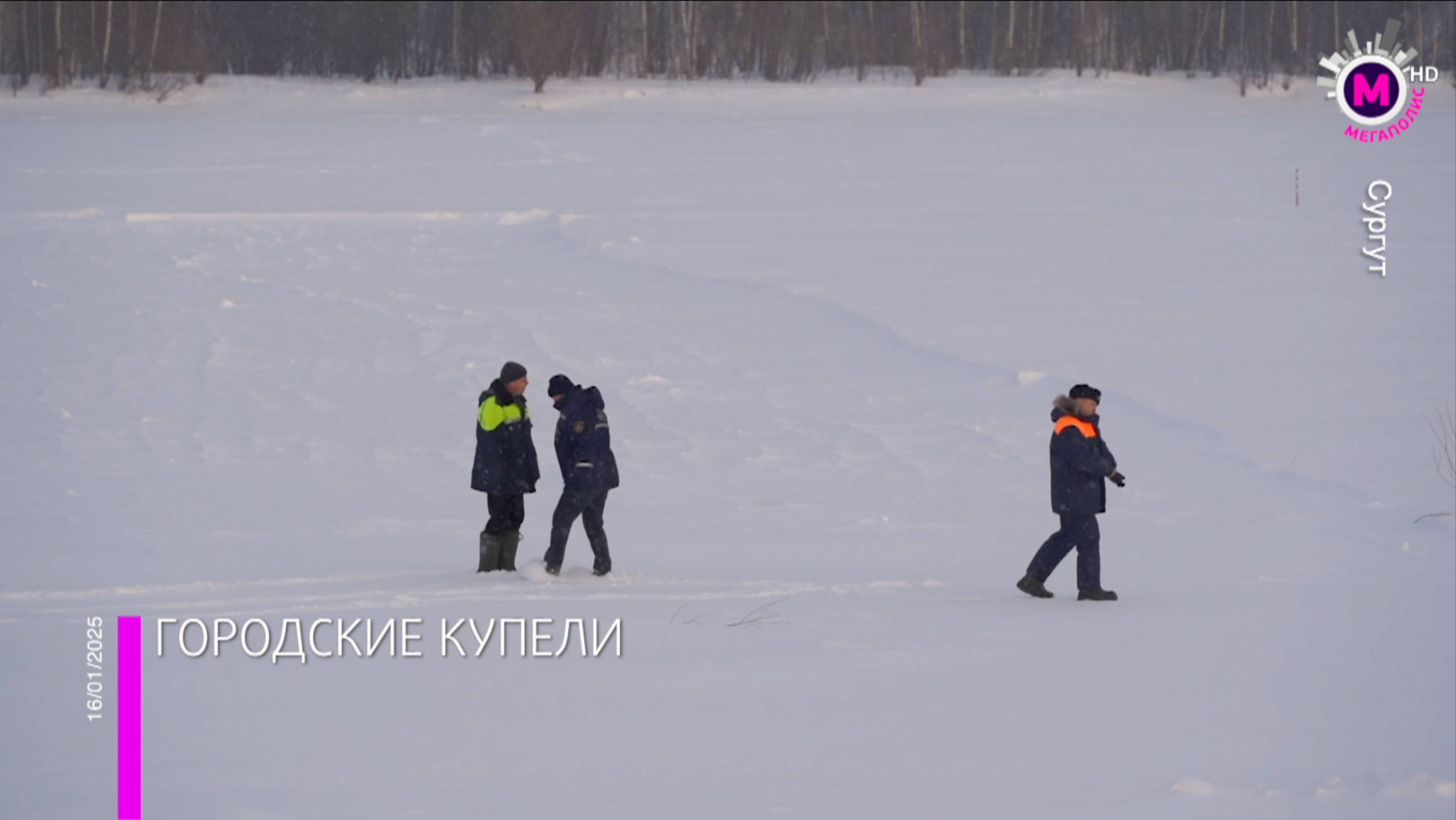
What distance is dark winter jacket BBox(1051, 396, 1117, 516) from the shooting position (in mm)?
7477

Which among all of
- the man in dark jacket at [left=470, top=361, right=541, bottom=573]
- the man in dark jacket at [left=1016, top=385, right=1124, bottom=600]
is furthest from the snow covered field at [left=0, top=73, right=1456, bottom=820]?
the man in dark jacket at [left=470, top=361, right=541, bottom=573]

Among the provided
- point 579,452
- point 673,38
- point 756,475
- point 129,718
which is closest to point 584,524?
point 579,452

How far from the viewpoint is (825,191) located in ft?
80.7

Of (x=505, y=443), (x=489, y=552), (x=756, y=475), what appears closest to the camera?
(x=505, y=443)

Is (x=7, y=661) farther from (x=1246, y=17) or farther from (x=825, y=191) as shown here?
(x=1246, y=17)

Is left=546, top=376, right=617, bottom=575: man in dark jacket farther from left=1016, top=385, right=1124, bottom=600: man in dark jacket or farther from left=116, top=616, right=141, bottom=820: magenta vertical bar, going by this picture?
left=1016, top=385, right=1124, bottom=600: man in dark jacket

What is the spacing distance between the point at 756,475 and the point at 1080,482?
407cm

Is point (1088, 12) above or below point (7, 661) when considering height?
above

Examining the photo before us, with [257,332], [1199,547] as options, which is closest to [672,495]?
[1199,547]

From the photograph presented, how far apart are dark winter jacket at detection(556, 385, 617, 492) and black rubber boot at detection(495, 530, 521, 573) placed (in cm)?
57

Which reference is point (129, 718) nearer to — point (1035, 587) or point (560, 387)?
point (560, 387)

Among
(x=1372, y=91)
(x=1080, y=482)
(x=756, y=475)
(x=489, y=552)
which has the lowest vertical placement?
(x=756, y=475)

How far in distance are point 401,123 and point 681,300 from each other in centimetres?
1984

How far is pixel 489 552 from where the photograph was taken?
8062 millimetres
